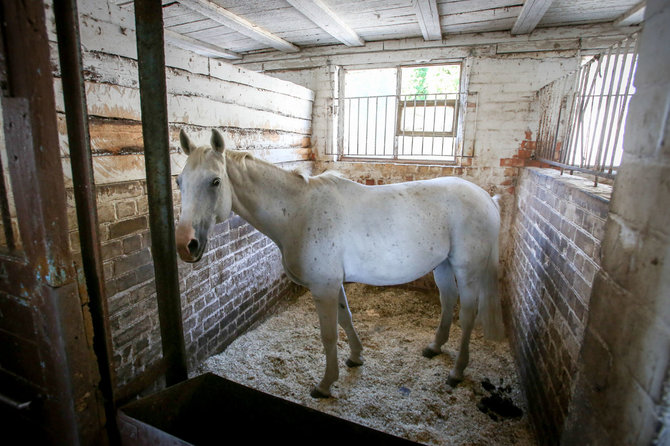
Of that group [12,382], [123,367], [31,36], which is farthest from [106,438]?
[31,36]

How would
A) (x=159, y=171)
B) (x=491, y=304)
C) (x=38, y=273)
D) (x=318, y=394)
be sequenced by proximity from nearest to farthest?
(x=38, y=273), (x=159, y=171), (x=318, y=394), (x=491, y=304)

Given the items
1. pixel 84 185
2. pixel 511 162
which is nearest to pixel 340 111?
pixel 511 162

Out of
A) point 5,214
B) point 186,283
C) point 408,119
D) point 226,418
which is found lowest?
point 226,418

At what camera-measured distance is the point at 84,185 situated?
3.52ft

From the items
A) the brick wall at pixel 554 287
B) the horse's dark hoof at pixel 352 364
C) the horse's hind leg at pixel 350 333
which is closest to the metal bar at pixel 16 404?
the horse's hind leg at pixel 350 333

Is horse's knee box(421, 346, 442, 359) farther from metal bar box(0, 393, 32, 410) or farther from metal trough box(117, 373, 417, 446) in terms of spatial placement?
metal bar box(0, 393, 32, 410)

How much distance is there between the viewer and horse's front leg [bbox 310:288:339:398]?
198cm

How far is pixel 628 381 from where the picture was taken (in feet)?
2.38

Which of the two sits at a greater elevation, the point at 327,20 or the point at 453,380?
the point at 327,20

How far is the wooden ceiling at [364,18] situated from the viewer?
2559 mm

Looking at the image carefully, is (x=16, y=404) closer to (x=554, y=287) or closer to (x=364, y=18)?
(x=554, y=287)

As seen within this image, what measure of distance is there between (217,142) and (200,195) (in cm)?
27

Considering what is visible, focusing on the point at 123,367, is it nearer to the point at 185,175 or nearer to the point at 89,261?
the point at 89,261

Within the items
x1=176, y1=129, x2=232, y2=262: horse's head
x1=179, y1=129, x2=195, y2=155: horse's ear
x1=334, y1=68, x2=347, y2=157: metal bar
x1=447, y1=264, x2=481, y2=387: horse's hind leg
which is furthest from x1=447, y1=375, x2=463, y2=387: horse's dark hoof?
x1=334, y1=68, x2=347, y2=157: metal bar
